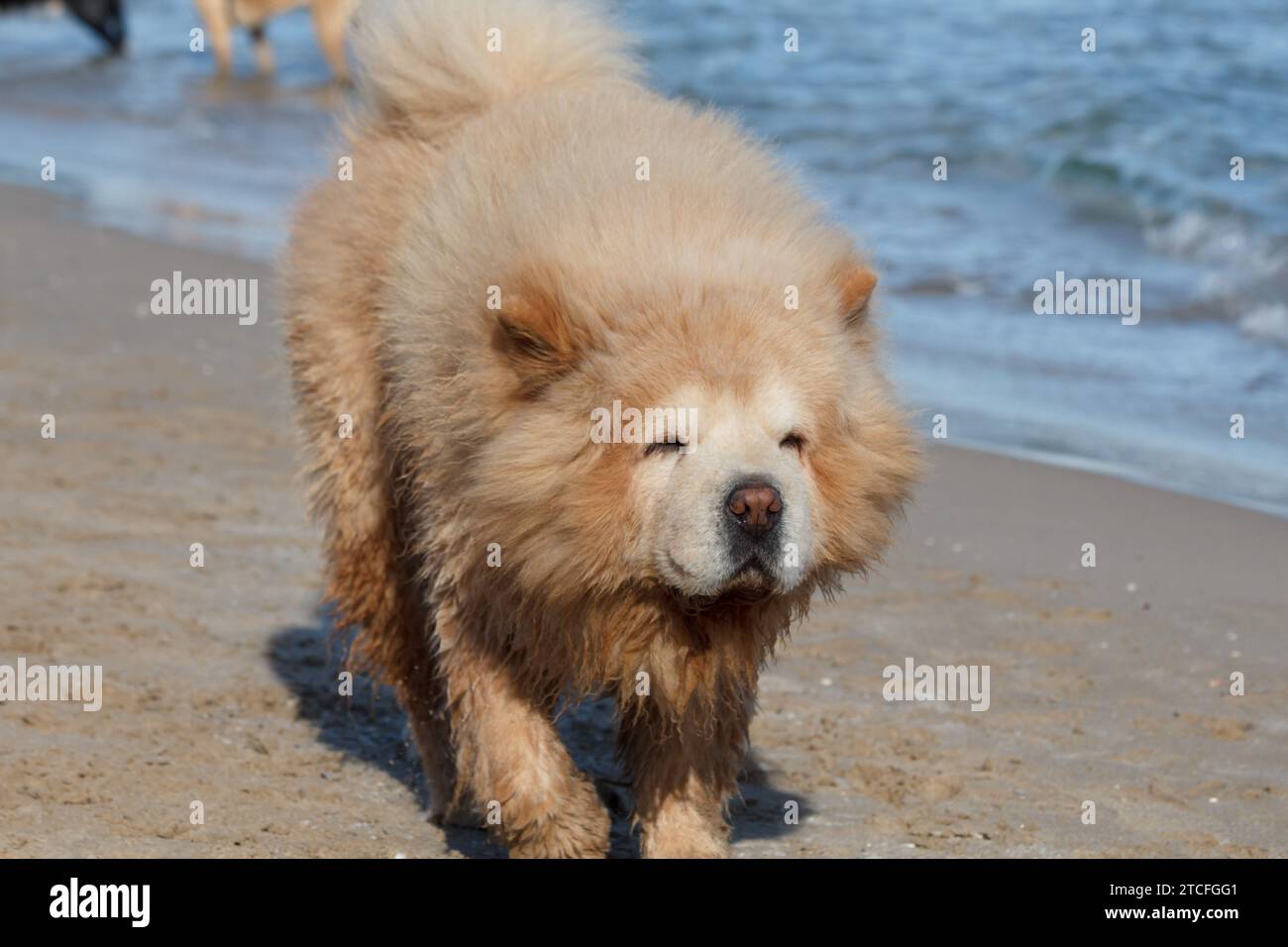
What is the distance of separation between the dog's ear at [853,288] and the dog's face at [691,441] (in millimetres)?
110

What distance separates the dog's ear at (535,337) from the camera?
3682 millimetres

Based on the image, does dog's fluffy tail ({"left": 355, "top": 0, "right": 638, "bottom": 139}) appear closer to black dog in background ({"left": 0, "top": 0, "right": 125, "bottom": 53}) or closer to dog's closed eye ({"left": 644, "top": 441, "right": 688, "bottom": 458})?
dog's closed eye ({"left": 644, "top": 441, "right": 688, "bottom": 458})

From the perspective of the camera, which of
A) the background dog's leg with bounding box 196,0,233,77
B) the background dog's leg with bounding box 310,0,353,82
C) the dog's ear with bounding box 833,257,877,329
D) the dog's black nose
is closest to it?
the dog's black nose

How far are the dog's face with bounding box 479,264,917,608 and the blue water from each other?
0.69 m

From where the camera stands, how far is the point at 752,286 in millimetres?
3777

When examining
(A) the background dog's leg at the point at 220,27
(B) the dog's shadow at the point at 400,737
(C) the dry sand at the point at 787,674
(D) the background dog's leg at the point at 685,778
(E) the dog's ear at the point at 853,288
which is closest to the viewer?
(E) the dog's ear at the point at 853,288

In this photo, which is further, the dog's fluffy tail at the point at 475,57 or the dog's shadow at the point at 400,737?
the dog's fluffy tail at the point at 475,57

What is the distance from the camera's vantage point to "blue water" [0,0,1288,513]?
8023 millimetres

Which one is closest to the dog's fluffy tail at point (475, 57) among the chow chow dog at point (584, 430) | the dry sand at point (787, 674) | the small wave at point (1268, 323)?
the chow chow dog at point (584, 430)

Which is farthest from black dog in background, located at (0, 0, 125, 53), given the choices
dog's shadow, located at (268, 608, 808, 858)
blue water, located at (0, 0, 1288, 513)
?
dog's shadow, located at (268, 608, 808, 858)

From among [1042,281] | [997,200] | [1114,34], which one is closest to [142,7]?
[1114,34]

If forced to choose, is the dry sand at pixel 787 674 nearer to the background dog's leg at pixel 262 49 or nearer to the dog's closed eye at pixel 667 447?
the dog's closed eye at pixel 667 447

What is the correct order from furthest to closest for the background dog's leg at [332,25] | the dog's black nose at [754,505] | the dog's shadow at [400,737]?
the background dog's leg at [332,25], the dog's shadow at [400,737], the dog's black nose at [754,505]

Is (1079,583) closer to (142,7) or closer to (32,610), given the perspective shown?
(32,610)
